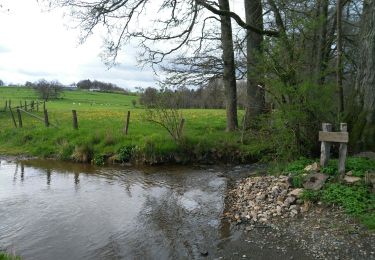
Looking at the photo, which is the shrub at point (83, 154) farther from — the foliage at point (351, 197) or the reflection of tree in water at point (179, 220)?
the foliage at point (351, 197)

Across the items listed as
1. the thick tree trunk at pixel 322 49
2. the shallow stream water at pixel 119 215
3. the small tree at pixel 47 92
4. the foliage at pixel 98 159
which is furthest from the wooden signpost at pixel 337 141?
the small tree at pixel 47 92

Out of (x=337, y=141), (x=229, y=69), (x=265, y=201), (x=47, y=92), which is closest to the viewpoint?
(x=337, y=141)

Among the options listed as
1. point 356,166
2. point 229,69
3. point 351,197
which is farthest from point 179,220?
point 229,69

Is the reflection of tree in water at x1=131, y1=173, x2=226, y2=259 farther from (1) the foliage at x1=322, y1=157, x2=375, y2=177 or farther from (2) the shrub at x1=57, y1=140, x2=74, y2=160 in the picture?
(2) the shrub at x1=57, y1=140, x2=74, y2=160

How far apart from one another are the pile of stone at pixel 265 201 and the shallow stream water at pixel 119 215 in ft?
1.51

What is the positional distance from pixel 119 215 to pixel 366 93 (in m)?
7.72

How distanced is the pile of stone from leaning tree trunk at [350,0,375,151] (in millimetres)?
2779

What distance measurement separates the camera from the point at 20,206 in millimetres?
11008

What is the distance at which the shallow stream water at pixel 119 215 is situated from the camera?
26.3ft

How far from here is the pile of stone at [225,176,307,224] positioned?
369 inches

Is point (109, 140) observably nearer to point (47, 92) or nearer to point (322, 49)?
point (322, 49)

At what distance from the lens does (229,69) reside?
20.0 meters

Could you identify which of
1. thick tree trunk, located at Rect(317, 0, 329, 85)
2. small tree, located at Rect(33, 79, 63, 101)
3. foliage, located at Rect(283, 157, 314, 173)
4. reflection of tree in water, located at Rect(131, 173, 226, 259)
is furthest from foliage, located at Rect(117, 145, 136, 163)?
small tree, located at Rect(33, 79, 63, 101)

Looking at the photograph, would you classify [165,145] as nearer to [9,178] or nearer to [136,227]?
[9,178]
